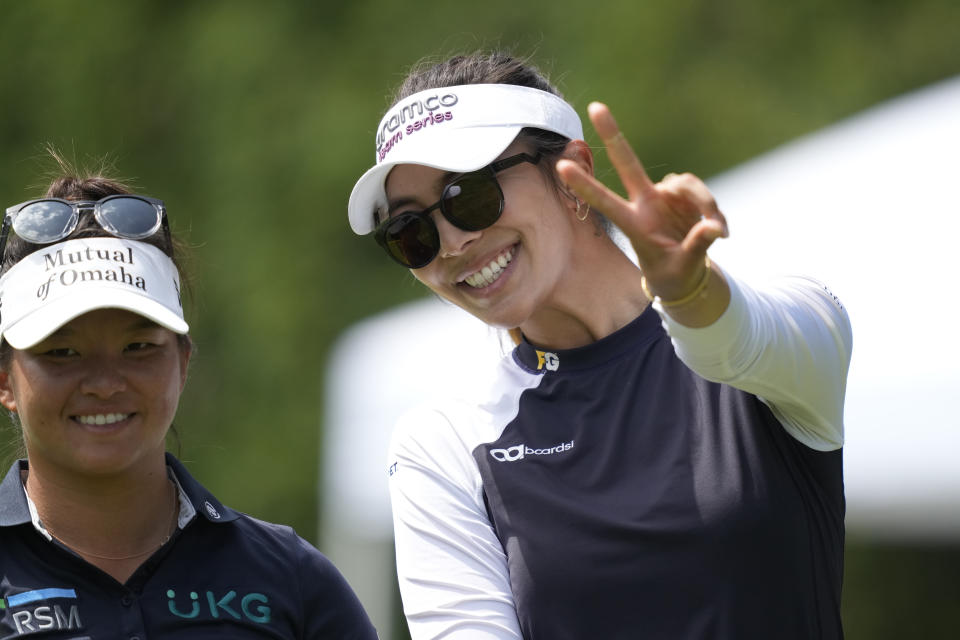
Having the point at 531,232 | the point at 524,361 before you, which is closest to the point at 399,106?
the point at 531,232

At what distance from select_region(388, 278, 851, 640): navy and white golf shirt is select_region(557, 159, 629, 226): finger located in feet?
0.63

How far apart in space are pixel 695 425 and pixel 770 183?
6.60 ft

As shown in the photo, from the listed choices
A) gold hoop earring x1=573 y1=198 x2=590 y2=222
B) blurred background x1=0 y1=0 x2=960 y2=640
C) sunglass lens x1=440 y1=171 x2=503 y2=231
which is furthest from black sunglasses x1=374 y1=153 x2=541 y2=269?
blurred background x1=0 y1=0 x2=960 y2=640

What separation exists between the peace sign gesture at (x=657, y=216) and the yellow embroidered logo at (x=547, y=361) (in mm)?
529

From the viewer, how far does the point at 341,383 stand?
17.4 ft

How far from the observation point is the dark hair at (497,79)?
91.4 inches

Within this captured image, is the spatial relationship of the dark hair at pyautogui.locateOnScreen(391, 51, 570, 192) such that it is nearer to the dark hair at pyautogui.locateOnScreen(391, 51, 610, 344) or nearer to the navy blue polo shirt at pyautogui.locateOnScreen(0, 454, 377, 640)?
the dark hair at pyautogui.locateOnScreen(391, 51, 610, 344)

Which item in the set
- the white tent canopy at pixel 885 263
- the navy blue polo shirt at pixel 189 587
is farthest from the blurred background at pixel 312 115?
the navy blue polo shirt at pixel 189 587

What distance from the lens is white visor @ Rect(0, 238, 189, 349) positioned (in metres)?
2.18

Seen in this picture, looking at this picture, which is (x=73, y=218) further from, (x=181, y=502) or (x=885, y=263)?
(x=885, y=263)

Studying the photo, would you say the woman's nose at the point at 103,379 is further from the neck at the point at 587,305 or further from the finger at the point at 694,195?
the finger at the point at 694,195

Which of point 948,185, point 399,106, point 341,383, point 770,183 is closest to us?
point 399,106

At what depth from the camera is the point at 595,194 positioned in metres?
1.76

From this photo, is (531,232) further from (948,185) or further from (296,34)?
(296,34)
